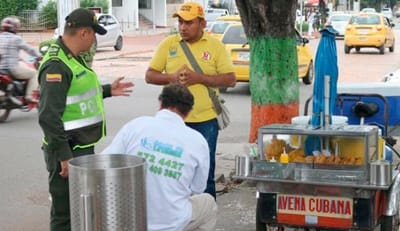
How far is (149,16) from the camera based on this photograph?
5297 cm

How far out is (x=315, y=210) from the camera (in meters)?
4.81

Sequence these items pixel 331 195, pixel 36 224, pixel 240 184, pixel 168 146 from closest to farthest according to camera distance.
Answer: pixel 168 146
pixel 331 195
pixel 36 224
pixel 240 184

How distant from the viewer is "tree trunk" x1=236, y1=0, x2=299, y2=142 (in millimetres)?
7121

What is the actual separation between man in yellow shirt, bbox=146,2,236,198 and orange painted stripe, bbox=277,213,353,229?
1187 mm

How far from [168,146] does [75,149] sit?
2.70 feet

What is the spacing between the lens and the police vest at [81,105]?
4309mm

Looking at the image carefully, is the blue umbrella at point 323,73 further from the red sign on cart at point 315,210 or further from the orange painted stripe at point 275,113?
the orange painted stripe at point 275,113

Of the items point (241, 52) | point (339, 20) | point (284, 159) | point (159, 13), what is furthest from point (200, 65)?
point (159, 13)

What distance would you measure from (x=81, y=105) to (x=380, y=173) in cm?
197

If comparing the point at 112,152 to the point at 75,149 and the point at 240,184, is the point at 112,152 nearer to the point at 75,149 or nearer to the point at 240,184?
the point at 75,149

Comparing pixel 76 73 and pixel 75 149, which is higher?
pixel 76 73

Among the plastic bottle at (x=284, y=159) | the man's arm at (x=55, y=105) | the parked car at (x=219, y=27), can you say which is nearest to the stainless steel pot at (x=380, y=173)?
the plastic bottle at (x=284, y=159)

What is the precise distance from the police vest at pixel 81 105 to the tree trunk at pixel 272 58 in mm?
2986

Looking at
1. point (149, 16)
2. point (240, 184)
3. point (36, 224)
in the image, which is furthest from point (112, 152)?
point (149, 16)
